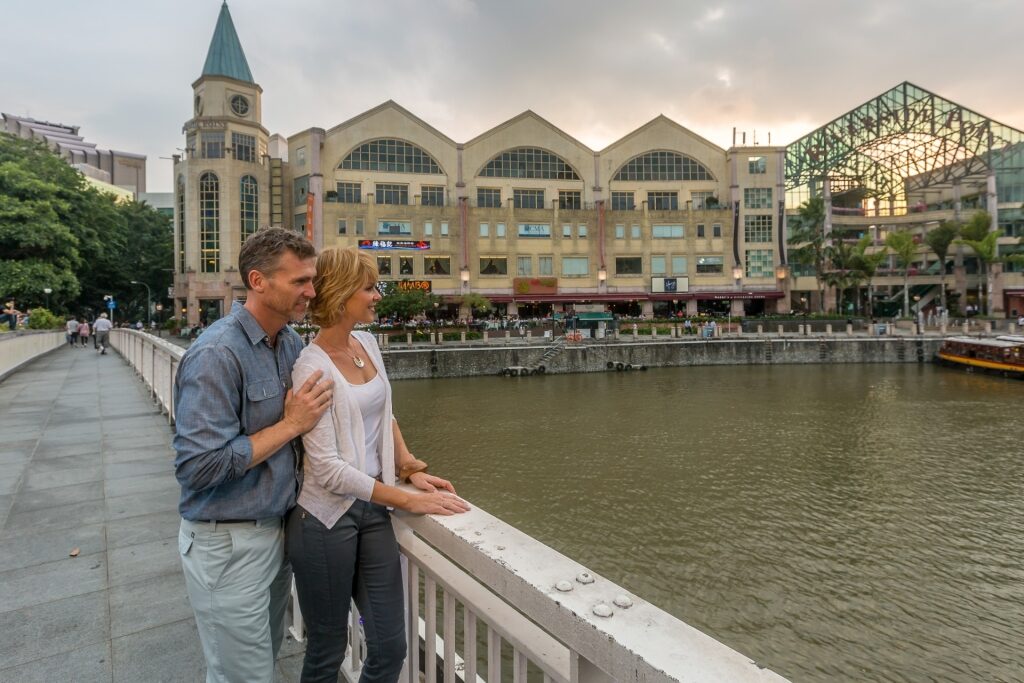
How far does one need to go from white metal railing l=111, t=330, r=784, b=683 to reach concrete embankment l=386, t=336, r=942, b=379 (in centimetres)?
3099

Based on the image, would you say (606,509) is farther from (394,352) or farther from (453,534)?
(394,352)

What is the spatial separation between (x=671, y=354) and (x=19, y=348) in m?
32.5

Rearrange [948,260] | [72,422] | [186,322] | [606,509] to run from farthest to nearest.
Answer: [948,260]
[186,322]
[606,509]
[72,422]

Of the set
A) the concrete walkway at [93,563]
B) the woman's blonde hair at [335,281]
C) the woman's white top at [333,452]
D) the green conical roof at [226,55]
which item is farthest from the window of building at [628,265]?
the woman's white top at [333,452]

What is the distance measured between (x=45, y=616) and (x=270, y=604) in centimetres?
180

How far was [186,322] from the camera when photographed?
47781 millimetres

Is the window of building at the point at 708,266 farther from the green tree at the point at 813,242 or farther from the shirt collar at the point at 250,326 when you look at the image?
the shirt collar at the point at 250,326

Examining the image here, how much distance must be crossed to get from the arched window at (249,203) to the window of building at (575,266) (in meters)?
27.2

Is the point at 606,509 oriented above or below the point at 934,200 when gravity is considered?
below

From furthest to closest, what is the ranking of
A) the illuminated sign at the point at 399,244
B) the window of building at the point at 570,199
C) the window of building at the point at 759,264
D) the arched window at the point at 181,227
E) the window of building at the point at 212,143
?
the window of building at the point at 759,264, the window of building at the point at 570,199, the arched window at the point at 181,227, the window of building at the point at 212,143, the illuminated sign at the point at 399,244

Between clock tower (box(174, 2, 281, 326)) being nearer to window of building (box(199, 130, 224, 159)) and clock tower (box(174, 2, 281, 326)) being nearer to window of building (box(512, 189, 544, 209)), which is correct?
window of building (box(199, 130, 224, 159))

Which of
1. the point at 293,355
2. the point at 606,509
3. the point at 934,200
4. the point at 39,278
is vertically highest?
the point at 934,200

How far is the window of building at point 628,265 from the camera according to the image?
52938mm

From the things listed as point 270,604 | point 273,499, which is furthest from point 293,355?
point 270,604
